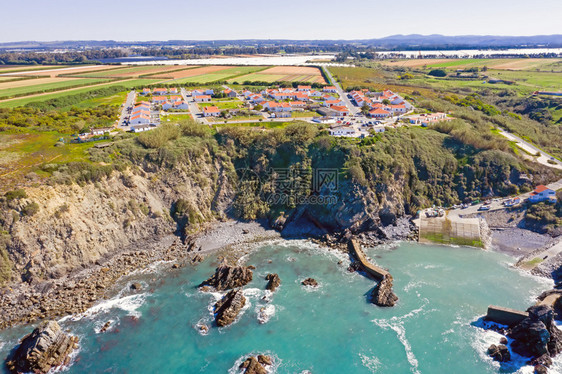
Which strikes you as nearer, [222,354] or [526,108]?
[222,354]

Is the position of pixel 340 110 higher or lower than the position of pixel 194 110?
higher

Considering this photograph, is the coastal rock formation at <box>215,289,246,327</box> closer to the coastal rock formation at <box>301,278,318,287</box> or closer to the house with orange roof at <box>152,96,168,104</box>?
the coastal rock formation at <box>301,278,318,287</box>

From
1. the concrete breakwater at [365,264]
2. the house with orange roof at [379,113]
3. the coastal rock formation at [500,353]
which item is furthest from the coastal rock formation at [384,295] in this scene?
the house with orange roof at [379,113]

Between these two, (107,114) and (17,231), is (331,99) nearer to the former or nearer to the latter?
(107,114)

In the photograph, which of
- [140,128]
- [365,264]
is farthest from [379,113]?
[140,128]

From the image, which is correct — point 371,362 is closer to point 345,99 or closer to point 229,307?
point 229,307

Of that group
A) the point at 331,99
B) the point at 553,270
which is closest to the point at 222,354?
the point at 553,270

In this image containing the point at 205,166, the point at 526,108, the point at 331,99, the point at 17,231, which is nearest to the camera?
the point at 17,231
